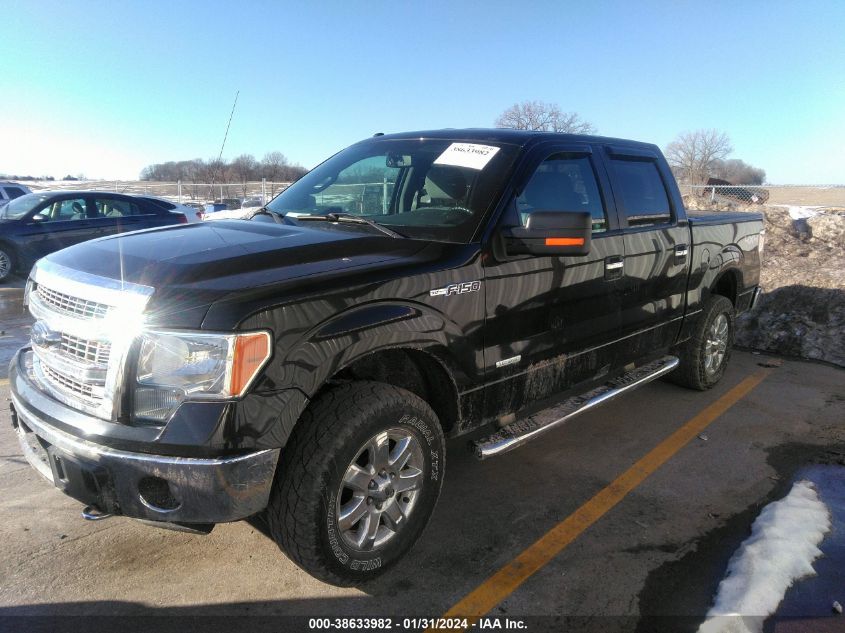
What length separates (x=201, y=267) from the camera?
2383 millimetres

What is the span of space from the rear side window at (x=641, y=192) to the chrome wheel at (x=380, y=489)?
7.70 feet

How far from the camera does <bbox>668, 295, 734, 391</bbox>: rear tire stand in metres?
5.22

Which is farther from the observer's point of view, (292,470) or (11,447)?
(11,447)

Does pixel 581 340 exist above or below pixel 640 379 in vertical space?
above

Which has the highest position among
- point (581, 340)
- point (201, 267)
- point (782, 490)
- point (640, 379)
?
point (201, 267)

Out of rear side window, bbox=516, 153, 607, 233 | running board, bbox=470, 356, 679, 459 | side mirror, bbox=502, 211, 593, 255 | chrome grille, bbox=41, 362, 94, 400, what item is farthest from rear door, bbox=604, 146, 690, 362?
chrome grille, bbox=41, 362, 94, 400

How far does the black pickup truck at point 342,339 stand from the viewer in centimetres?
219

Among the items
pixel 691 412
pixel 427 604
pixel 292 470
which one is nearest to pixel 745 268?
pixel 691 412

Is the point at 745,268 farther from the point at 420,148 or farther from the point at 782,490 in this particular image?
the point at 420,148

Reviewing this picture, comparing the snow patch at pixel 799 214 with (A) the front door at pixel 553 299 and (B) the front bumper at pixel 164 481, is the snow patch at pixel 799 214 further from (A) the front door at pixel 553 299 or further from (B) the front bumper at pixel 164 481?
(B) the front bumper at pixel 164 481

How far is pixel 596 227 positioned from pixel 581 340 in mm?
711

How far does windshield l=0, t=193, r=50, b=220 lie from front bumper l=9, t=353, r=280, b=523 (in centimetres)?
1086

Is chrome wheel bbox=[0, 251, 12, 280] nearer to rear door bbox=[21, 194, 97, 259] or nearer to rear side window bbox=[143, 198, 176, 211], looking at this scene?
rear door bbox=[21, 194, 97, 259]

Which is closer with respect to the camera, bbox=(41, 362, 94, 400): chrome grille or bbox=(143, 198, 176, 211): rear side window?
bbox=(41, 362, 94, 400): chrome grille
